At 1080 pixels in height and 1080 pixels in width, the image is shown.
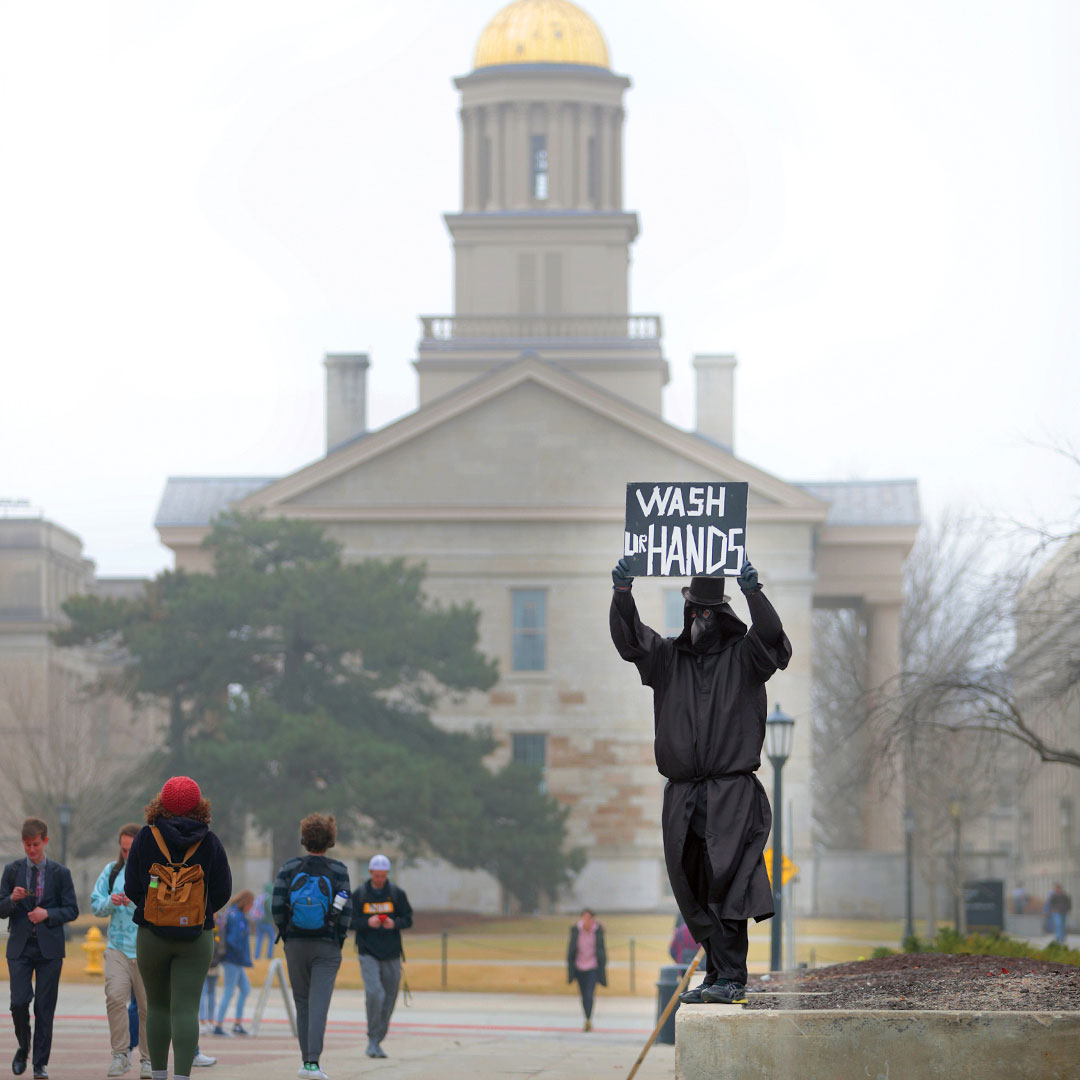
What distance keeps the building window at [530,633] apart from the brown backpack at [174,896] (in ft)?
144

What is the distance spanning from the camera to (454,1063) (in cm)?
1462

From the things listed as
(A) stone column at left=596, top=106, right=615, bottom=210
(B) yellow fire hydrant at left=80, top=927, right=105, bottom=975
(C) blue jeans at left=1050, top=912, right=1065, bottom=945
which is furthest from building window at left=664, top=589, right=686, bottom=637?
(B) yellow fire hydrant at left=80, top=927, right=105, bottom=975

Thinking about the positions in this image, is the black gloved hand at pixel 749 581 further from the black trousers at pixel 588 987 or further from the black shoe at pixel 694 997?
the black trousers at pixel 588 987

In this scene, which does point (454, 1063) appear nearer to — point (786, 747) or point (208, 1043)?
point (208, 1043)

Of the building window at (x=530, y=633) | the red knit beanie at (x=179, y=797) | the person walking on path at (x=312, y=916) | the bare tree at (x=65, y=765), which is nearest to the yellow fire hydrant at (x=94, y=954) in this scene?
the bare tree at (x=65, y=765)

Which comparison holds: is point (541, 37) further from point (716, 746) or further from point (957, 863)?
point (716, 746)

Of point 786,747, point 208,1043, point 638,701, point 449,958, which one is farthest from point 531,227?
point 208,1043

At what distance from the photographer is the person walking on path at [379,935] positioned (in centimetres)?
1577

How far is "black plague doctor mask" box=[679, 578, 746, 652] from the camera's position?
8836 millimetres

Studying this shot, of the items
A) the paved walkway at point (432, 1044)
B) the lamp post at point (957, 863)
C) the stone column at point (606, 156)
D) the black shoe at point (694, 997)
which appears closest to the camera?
the black shoe at point (694, 997)

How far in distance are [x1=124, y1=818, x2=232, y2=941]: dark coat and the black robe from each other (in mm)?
2589

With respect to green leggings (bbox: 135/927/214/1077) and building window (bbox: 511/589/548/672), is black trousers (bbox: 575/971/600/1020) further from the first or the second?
building window (bbox: 511/589/548/672)

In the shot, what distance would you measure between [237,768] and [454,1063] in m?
29.2

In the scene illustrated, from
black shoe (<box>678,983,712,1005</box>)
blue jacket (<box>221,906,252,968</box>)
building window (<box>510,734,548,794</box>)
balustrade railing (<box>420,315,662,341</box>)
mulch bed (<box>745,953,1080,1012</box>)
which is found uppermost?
balustrade railing (<box>420,315,662,341</box>)
